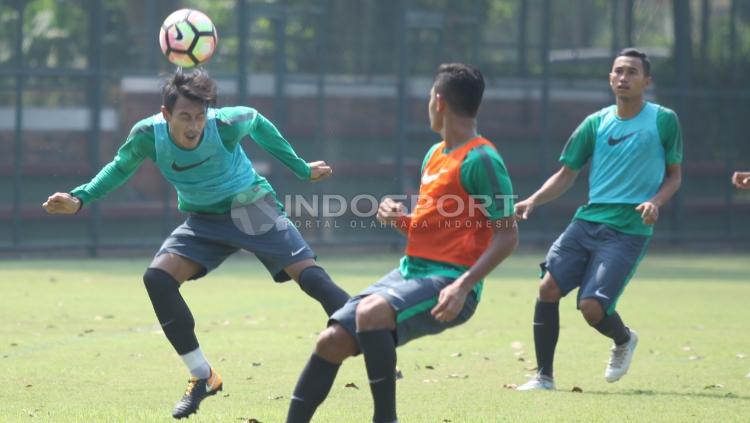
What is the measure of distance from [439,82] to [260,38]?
44.6 ft

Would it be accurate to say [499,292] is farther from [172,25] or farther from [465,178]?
[465,178]

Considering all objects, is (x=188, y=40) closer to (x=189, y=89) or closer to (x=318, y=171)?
(x=318, y=171)

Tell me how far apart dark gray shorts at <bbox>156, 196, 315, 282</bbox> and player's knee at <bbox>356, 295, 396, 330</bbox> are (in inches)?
68.3

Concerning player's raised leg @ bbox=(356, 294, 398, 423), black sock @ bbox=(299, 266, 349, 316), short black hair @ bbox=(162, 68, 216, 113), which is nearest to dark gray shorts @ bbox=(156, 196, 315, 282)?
black sock @ bbox=(299, 266, 349, 316)

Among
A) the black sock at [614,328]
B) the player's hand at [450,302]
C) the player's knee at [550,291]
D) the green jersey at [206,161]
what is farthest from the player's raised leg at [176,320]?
the black sock at [614,328]

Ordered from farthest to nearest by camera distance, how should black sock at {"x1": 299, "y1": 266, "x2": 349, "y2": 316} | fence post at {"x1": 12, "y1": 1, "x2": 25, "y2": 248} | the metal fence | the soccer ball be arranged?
the metal fence → fence post at {"x1": 12, "y1": 1, "x2": 25, "y2": 248} → the soccer ball → black sock at {"x1": 299, "y1": 266, "x2": 349, "y2": 316}

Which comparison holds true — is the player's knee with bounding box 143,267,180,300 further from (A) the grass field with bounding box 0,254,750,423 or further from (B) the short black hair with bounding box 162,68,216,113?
(B) the short black hair with bounding box 162,68,216,113

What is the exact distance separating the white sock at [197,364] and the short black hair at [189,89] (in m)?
1.28

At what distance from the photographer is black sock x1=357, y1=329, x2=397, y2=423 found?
5277mm

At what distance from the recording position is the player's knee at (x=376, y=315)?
17.3 feet

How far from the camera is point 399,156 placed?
64.5 feet

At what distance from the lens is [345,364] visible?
8578mm

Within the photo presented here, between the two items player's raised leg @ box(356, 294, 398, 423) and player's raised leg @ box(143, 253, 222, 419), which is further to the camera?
player's raised leg @ box(143, 253, 222, 419)

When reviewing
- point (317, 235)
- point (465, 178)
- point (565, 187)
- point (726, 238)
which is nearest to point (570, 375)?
point (565, 187)
